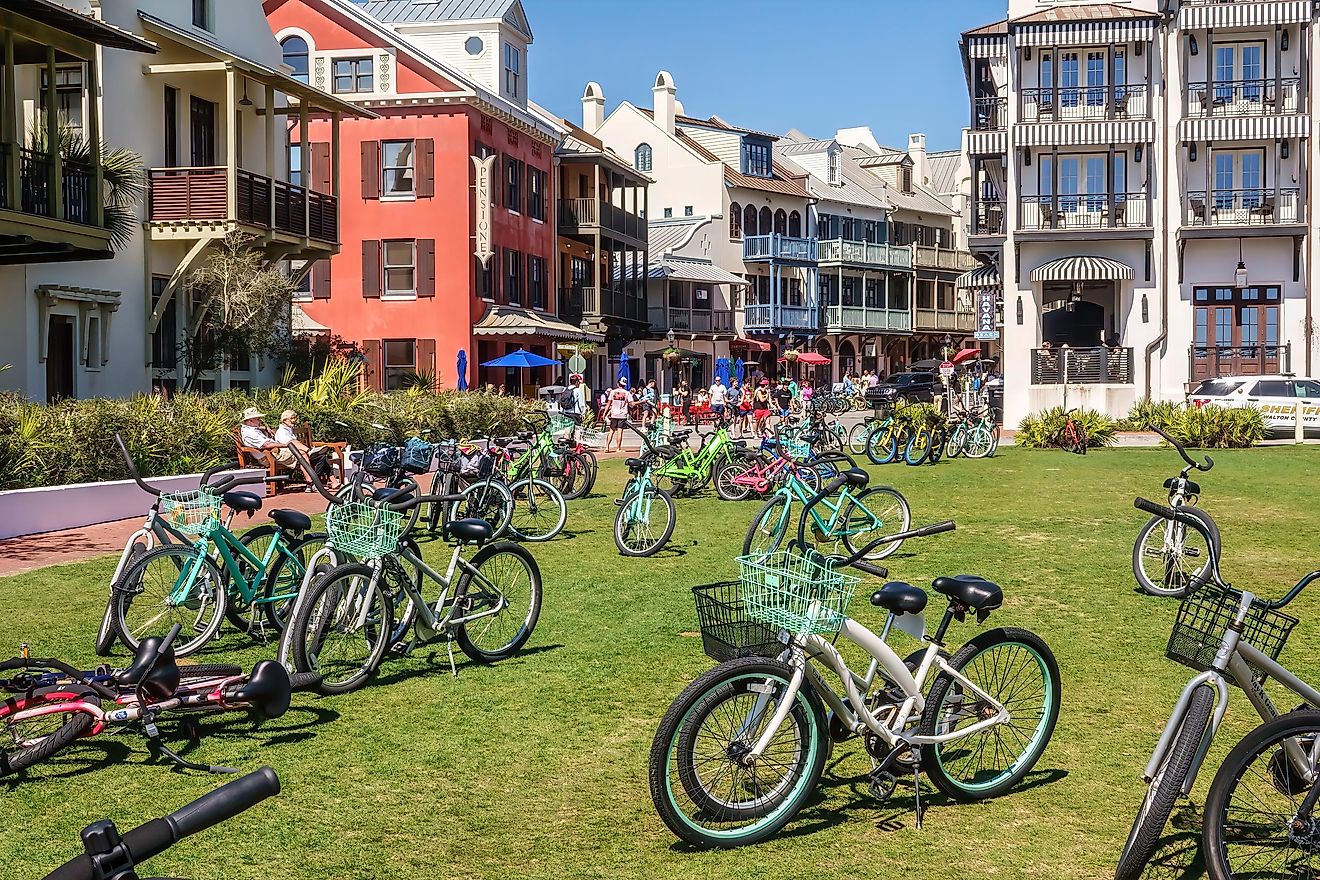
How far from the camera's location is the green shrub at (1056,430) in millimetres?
31156

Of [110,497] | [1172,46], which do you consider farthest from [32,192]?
[1172,46]

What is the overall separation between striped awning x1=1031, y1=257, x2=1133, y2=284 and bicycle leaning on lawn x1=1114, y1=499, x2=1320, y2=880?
127 feet

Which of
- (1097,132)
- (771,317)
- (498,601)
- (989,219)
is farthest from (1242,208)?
(498,601)

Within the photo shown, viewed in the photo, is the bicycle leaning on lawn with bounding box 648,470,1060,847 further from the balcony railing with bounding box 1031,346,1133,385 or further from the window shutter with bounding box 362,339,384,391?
the balcony railing with bounding box 1031,346,1133,385

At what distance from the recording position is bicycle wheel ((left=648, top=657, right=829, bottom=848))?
527 centimetres

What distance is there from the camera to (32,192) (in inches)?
813

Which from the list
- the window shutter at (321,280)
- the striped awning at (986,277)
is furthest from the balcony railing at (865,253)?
the window shutter at (321,280)

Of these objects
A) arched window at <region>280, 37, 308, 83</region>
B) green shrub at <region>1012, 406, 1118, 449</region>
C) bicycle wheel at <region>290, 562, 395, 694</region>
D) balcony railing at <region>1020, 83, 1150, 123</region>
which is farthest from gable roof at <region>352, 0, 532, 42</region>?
bicycle wheel at <region>290, 562, 395, 694</region>

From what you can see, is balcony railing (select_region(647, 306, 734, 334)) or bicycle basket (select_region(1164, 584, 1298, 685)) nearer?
bicycle basket (select_region(1164, 584, 1298, 685))

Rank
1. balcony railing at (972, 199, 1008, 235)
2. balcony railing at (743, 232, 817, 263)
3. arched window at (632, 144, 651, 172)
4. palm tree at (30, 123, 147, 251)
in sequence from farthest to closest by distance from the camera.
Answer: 1. balcony railing at (743, 232, 817, 263)
2. arched window at (632, 144, 651, 172)
3. balcony railing at (972, 199, 1008, 235)
4. palm tree at (30, 123, 147, 251)

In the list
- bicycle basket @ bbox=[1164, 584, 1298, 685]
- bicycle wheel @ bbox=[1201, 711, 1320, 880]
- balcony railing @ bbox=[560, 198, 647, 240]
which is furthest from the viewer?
balcony railing @ bbox=[560, 198, 647, 240]

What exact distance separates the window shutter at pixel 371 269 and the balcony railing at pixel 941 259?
152 feet

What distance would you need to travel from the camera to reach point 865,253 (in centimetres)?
7625

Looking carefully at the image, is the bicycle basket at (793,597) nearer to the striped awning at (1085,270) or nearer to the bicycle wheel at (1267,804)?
the bicycle wheel at (1267,804)
